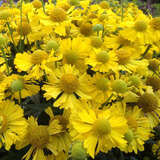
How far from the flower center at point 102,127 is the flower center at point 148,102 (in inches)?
11.5

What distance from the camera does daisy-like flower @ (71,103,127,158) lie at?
0.73 meters

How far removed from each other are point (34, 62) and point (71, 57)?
0.53 feet

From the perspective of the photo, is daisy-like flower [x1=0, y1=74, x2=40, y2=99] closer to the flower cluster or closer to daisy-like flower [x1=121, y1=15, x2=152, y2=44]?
the flower cluster

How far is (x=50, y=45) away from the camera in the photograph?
36.4 inches

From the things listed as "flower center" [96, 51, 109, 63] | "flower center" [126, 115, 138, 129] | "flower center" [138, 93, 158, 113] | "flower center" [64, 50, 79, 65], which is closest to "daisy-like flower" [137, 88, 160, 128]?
"flower center" [138, 93, 158, 113]

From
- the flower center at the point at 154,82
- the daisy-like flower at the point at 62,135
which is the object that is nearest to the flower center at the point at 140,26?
the flower center at the point at 154,82

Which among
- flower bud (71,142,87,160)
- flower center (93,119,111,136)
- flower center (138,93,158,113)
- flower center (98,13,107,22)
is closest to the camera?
flower bud (71,142,87,160)

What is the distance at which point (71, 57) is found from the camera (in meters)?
0.97

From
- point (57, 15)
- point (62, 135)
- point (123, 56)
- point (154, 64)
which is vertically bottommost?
point (62, 135)

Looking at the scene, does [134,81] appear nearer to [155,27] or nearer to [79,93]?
[79,93]

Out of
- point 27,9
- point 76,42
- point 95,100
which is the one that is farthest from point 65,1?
point 95,100

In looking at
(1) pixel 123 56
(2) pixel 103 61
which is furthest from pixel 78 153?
(1) pixel 123 56

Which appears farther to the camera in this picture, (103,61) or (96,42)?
(96,42)

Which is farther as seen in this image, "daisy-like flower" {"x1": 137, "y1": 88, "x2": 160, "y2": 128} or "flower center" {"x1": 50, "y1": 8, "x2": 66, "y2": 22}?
"flower center" {"x1": 50, "y1": 8, "x2": 66, "y2": 22}
